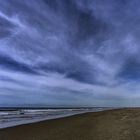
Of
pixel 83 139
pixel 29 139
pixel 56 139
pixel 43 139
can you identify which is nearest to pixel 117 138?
pixel 83 139

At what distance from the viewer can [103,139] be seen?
11.1 metres

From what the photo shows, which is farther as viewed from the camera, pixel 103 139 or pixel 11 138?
pixel 11 138

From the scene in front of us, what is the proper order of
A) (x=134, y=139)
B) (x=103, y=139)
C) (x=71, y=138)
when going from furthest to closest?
(x=71, y=138) → (x=103, y=139) → (x=134, y=139)

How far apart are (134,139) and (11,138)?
297 inches

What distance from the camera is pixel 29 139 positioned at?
12.4 metres

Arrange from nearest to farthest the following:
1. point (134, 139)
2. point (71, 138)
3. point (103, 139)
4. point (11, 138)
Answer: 1. point (134, 139)
2. point (103, 139)
3. point (71, 138)
4. point (11, 138)

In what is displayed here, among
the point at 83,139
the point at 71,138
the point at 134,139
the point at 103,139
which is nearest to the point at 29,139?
the point at 71,138

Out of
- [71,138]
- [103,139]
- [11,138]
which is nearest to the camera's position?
[103,139]

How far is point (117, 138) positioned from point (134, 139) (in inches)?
41.0

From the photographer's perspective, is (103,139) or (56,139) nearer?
(103,139)

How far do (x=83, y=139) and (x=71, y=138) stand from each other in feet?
2.63

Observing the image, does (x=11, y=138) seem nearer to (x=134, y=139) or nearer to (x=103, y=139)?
(x=103, y=139)

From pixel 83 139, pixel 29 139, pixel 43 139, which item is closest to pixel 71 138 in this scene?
pixel 83 139

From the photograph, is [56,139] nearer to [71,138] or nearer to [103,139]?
[71,138]
